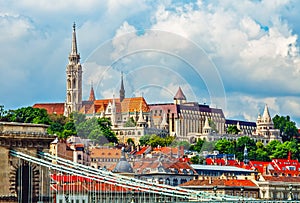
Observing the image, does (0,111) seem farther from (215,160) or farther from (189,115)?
(189,115)

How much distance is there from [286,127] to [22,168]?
5242 inches

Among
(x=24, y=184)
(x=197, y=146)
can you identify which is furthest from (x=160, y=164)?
(x=24, y=184)

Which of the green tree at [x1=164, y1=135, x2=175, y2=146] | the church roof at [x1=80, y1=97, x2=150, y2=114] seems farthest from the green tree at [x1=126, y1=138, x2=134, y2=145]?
the church roof at [x1=80, y1=97, x2=150, y2=114]

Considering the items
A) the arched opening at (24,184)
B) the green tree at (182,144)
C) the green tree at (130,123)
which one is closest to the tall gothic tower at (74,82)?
the green tree at (130,123)

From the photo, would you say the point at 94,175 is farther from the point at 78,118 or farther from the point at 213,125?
the point at 213,125

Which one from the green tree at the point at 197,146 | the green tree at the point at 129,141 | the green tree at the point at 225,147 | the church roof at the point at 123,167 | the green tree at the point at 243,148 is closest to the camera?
the church roof at the point at 123,167

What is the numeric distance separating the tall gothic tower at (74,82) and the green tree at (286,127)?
2967 cm

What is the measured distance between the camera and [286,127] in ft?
580

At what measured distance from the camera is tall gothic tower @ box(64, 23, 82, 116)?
550ft

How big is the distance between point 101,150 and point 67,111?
53.8 metres

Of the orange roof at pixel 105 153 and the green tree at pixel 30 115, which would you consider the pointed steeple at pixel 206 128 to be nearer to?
the green tree at pixel 30 115

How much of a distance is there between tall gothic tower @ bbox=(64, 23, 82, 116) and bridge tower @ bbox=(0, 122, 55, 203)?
11912 cm

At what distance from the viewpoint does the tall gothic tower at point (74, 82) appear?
167625mm

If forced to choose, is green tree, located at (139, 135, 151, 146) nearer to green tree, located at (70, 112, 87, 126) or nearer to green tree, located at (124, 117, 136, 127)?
green tree, located at (70, 112, 87, 126)
